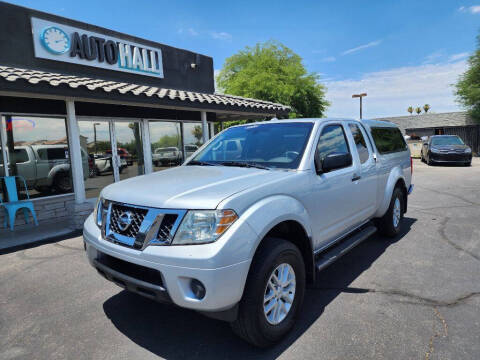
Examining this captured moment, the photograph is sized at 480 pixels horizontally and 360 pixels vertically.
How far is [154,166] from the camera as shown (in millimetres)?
10094

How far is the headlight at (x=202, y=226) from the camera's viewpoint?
2127 mm

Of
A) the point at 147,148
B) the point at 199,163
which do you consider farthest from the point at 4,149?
the point at 199,163

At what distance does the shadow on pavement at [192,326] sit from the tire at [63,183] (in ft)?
18.0

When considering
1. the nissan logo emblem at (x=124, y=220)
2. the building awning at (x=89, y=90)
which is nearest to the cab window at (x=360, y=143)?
the nissan logo emblem at (x=124, y=220)

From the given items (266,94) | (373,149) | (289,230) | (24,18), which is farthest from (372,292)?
(266,94)

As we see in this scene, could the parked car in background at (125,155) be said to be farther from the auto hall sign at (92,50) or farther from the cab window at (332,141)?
the cab window at (332,141)

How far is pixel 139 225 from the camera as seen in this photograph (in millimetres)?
2365

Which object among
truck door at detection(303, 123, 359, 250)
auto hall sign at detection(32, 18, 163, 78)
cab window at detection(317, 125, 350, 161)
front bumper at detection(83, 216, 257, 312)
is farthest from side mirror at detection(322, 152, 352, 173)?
auto hall sign at detection(32, 18, 163, 78)

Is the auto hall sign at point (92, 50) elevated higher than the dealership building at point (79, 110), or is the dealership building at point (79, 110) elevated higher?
the auto hall sign at point (92, 50)

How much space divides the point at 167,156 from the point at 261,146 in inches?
300

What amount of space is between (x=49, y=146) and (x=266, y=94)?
23847mm

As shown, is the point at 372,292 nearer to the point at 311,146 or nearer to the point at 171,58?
the point at 311,146

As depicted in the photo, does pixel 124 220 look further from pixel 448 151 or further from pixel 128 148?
pixel 448 151

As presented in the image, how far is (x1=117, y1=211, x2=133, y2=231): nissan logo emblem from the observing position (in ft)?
7.93
